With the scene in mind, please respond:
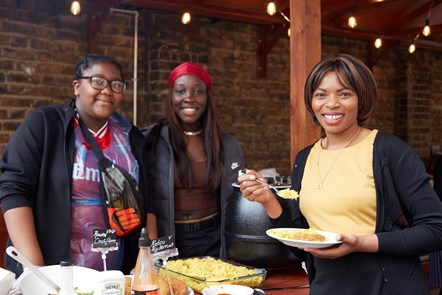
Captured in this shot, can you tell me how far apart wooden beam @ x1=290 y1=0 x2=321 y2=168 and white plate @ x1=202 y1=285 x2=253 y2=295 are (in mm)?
890

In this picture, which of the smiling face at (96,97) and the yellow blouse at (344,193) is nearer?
the yellow blouse at (344,193)

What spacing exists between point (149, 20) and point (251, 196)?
4645 millimetres

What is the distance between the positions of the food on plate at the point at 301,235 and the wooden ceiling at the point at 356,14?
14.1ft

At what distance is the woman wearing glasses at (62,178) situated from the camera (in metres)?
2.41

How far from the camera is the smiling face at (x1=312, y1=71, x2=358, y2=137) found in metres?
2.00

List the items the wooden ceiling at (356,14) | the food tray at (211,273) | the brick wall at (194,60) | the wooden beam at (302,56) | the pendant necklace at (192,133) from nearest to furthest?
the food tray at (211,273) → the wooden beam at (302,56) → the pendant necklace at (192,133) → the brick wall at (194,60) → the wooden ceiling at (356,14)

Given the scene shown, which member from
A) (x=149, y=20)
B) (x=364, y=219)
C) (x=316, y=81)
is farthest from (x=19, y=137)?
(x=149, y=20)

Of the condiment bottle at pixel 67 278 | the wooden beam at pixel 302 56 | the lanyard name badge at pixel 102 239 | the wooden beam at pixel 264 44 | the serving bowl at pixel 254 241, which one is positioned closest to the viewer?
the condiment bottle at pixel 67 278

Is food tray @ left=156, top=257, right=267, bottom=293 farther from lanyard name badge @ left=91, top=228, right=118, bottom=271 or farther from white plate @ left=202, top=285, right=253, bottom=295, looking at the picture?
lanyard name badge @ left=91, top=228, right=118, bottom=271

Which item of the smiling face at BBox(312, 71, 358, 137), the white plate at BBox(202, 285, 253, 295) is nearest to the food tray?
the white plate at BBox(202, 285, 253, 295)

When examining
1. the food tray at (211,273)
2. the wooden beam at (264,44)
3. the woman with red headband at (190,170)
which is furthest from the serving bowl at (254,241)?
the wooden beam at (264,44)

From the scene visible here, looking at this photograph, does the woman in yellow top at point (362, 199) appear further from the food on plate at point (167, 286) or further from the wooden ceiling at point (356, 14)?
the wooden ceiling at point (356, 14)

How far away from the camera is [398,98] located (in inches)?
369

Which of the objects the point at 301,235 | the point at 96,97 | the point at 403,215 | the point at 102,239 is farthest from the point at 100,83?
the point at 403,215
